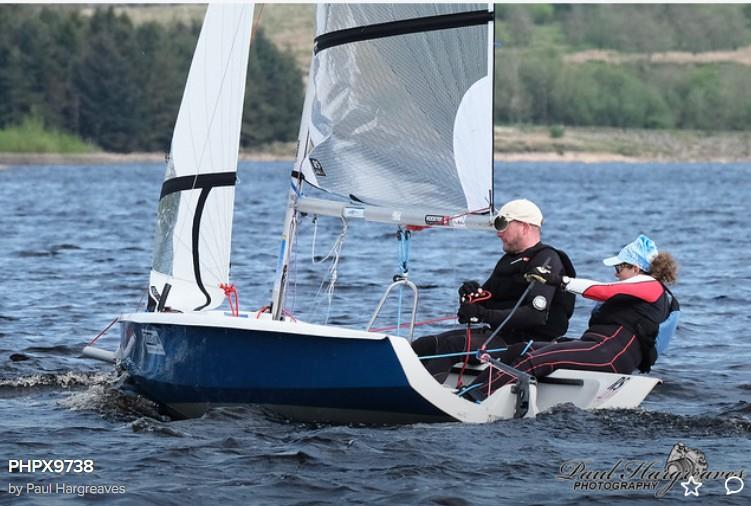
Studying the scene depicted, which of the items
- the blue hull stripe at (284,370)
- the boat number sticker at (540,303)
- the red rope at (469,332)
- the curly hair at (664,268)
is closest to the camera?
the blue hull stripe at (284,370)

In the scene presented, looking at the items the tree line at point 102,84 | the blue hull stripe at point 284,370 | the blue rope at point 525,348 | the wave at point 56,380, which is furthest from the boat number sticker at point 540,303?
the tree line at point 102,84

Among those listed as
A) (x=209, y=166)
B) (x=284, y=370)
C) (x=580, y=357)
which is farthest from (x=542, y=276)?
(x=209, y=166)

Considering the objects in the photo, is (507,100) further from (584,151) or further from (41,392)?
(41,392)

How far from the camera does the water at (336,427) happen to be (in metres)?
7.50

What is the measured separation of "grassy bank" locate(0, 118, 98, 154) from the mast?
3305 inches

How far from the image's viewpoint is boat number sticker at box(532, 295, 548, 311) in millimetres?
8922

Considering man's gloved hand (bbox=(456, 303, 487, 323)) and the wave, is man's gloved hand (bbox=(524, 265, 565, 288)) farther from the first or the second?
the wave

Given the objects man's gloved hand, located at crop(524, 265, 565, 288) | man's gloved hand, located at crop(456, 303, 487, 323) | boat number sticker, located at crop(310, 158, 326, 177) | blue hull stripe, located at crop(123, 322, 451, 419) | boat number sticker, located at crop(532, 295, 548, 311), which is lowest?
blue hull stripe, located at crop(123, 322, 451, 419)

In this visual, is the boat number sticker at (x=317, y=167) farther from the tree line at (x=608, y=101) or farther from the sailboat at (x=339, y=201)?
the tree line at (x=608, y=101)

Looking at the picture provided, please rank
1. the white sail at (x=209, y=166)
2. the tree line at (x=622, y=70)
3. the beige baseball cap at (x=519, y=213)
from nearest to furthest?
the beige baseball cap at (x=519, y=213), the white sail at (x=209, y=166), the tree line at (x=622, y=70)

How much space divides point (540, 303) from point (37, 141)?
8725 centimetres

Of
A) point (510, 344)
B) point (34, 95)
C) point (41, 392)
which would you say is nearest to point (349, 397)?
point (510, 344)

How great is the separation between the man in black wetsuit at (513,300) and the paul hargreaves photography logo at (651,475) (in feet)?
4.18

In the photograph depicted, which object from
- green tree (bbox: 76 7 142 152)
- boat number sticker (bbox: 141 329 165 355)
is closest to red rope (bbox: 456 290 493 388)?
boat number sticker (bbox: 141 329 165 355)
